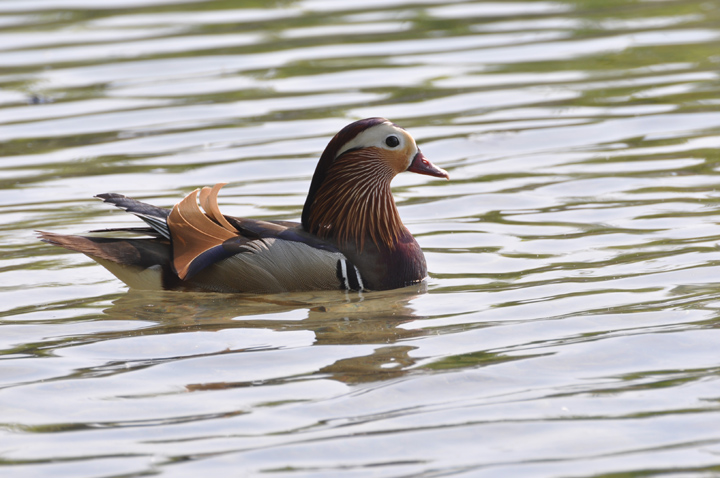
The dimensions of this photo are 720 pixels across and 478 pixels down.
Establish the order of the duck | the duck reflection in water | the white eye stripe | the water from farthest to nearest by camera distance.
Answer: the white eye stripe → the duck → the duck reflection in water → the water

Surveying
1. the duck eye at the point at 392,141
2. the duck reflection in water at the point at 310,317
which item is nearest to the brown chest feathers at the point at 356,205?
the duck eye at the point at 392,141

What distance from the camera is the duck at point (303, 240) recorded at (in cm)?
743

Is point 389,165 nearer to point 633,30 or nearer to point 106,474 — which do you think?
point 106,474

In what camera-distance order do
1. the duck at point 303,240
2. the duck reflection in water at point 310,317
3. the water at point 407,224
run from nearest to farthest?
the water at point 407,224, the duck reflection in water at point 310,317, the duck at point 303,240

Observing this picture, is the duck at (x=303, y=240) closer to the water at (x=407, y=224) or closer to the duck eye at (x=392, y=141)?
the duck eye at (x=392, y=141)

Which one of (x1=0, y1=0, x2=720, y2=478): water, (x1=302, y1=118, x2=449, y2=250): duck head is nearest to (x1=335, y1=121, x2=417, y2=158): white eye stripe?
(x1=302, y1=118, x2=449, y2=250): duck head

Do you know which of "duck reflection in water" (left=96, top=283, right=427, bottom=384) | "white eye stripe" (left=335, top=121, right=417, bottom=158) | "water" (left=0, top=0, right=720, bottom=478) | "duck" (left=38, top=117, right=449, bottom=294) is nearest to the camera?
"water" (left=0, top=0, right=720, bottom=478)

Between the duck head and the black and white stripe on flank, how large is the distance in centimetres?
27

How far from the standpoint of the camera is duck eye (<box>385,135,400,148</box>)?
782 cm

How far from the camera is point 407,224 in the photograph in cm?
920

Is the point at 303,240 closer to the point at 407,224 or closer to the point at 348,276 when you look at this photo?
the point at 348,276

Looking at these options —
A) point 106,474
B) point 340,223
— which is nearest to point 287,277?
point 340,223

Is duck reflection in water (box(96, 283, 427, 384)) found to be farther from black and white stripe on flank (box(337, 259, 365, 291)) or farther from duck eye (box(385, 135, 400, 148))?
duck eye (box(385, 135, 400, 148))

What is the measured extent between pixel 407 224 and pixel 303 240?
5.82ft
